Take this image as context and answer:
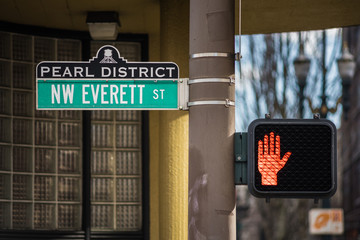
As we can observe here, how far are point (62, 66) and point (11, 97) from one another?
477cm

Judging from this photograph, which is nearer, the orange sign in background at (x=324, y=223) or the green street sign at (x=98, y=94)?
the green street sign at (x=98, y=94)

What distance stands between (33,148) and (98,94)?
5015 millimetres

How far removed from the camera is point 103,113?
11.4 m

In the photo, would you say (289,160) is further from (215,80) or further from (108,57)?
(108,57)

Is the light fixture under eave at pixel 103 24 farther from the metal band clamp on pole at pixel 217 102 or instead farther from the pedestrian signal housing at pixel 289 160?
the pedestrian signal housing at pixel 289 160

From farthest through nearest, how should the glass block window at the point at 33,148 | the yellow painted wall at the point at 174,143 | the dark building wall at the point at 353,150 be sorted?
the dark building wall at the point at 353,150 → the glass block window at the point at 33,148 → the yellow painted wall at the point at 174,143

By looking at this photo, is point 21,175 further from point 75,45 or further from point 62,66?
point 62,66

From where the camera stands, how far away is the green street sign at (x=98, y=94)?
6059mm

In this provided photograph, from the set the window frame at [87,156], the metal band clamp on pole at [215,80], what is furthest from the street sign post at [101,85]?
the window frame at [87,156]

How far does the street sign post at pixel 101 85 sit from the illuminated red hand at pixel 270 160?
2.52 ft

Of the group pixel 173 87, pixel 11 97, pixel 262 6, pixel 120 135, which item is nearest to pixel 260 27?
pixel 262 6

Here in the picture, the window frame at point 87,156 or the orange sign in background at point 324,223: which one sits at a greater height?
the window frame at point 87,156

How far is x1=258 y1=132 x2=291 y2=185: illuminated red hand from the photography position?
18.6ft

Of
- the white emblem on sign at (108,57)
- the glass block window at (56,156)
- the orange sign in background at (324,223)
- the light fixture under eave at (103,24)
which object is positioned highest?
the light fixture under eave at (103,24)
